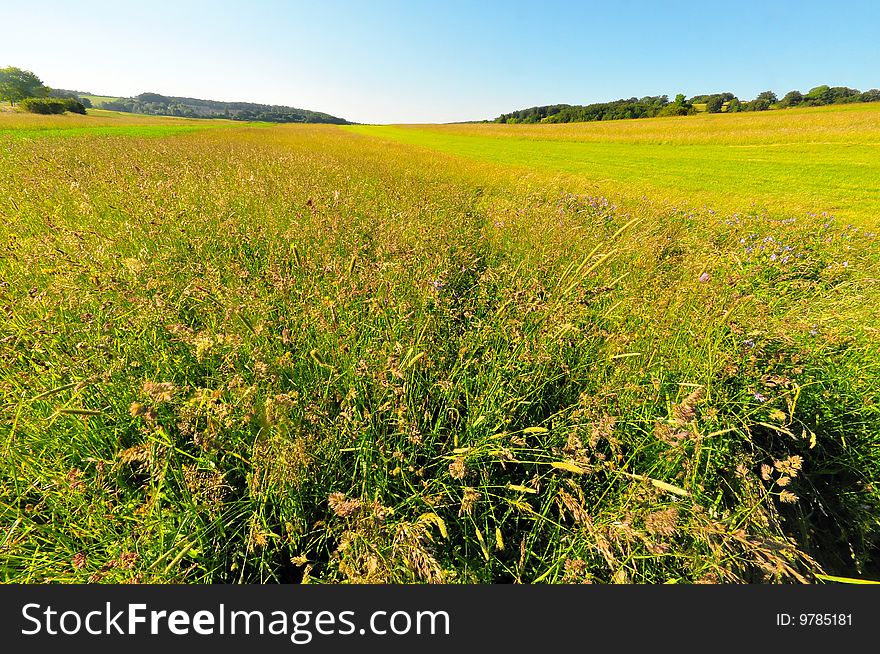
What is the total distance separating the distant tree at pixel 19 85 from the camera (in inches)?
2537

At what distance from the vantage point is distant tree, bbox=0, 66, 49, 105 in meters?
64.4

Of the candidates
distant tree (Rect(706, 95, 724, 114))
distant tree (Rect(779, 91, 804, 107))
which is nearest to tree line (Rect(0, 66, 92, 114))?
distant tree (Rect(706, 95, 724, 114))

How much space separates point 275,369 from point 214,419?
0.36m

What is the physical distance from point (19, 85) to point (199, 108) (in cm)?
8058

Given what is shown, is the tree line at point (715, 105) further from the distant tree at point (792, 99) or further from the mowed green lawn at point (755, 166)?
the mowed green lawn at point (755, 166)

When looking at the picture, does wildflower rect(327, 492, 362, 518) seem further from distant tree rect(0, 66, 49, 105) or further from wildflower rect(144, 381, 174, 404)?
distant tree rect(0, 66, 49, 105)

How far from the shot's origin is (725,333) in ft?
6.35

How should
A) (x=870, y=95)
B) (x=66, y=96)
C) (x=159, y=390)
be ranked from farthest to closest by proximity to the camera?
1. (x=66, y=96)
2. (x=870, y=95)
3. (x=159, y=390)

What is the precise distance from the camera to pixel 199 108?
13738 centimetres

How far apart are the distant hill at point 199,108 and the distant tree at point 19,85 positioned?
25686mm

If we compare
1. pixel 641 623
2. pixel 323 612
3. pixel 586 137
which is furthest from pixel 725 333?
pixel 586 137

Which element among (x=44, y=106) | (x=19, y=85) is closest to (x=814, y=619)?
(x=44, y=106)

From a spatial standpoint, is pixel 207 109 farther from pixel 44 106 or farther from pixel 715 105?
pixel 715 105

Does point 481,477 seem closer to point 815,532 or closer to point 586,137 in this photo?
point 815,532
